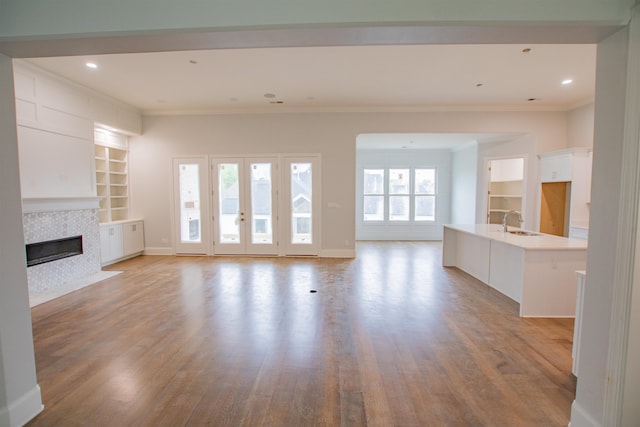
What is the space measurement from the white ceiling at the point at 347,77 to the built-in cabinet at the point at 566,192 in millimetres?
1164

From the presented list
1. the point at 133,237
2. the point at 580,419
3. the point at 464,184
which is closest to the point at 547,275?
the point at 580,419

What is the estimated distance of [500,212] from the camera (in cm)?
728

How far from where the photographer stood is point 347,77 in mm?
4582

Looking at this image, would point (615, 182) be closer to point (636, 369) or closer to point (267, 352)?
point (636, 369)

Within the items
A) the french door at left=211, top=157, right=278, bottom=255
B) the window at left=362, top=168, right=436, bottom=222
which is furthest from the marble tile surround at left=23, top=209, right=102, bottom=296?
the window at left=362, top=168, right=436, bottom=222

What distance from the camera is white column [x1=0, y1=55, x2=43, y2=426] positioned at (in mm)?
1711

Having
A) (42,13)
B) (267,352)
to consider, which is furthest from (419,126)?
(42,13)

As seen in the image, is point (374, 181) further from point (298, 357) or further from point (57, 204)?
point (57, 204)

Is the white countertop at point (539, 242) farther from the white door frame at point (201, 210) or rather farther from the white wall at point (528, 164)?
the white door frame at point (201, 210)

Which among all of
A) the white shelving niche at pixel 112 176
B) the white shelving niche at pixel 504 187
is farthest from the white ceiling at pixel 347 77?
the white shelving niche at pixel 504 187

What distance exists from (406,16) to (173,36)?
1261mm

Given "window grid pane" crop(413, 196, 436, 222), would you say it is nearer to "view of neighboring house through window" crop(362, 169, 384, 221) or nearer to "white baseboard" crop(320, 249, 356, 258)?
"view of neighboring house through window" crop(362, 169, 384, 221)

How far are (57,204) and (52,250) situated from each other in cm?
72

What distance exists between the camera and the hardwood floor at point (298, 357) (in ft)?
6.31
